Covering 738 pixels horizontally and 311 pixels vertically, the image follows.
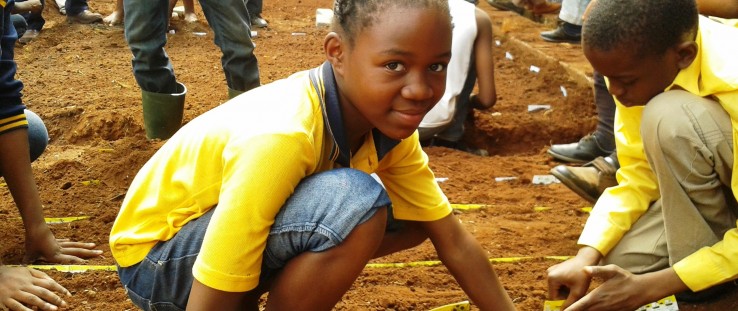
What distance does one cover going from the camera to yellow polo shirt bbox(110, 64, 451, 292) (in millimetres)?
1729

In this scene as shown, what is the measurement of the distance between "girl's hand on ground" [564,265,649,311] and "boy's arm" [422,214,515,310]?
0.61 feet

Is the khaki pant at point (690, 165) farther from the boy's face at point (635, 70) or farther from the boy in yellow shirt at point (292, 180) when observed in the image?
the boy in yellow shirt at point (292, 180)

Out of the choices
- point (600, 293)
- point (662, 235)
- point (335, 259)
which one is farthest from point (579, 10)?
point (335, 259)

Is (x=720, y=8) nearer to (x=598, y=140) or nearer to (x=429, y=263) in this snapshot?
(x=429, y=263)

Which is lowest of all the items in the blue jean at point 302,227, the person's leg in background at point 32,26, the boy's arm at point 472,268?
the person's leg in background at point 32,26

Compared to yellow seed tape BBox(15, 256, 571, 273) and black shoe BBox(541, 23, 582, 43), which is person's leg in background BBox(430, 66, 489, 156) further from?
black shoe BBox(541, 23, 582, 43)

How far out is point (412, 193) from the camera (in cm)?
223

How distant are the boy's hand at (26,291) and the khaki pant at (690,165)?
170 centimetres

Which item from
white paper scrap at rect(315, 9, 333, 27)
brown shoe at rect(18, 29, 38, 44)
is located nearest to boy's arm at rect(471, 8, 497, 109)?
white paper scrap at rect(315, 9, 333, 27)

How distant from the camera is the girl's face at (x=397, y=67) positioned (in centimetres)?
180

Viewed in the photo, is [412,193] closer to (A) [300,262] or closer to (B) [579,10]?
(A) [300,262]

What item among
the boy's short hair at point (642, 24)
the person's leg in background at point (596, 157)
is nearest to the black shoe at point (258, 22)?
the person's leg in background at point (596, 157)

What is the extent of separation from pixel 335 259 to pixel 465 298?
2.58 ft

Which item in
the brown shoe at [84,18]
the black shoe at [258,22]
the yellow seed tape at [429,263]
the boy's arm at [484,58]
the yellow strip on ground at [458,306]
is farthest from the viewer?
the black shoe at [258,22]
